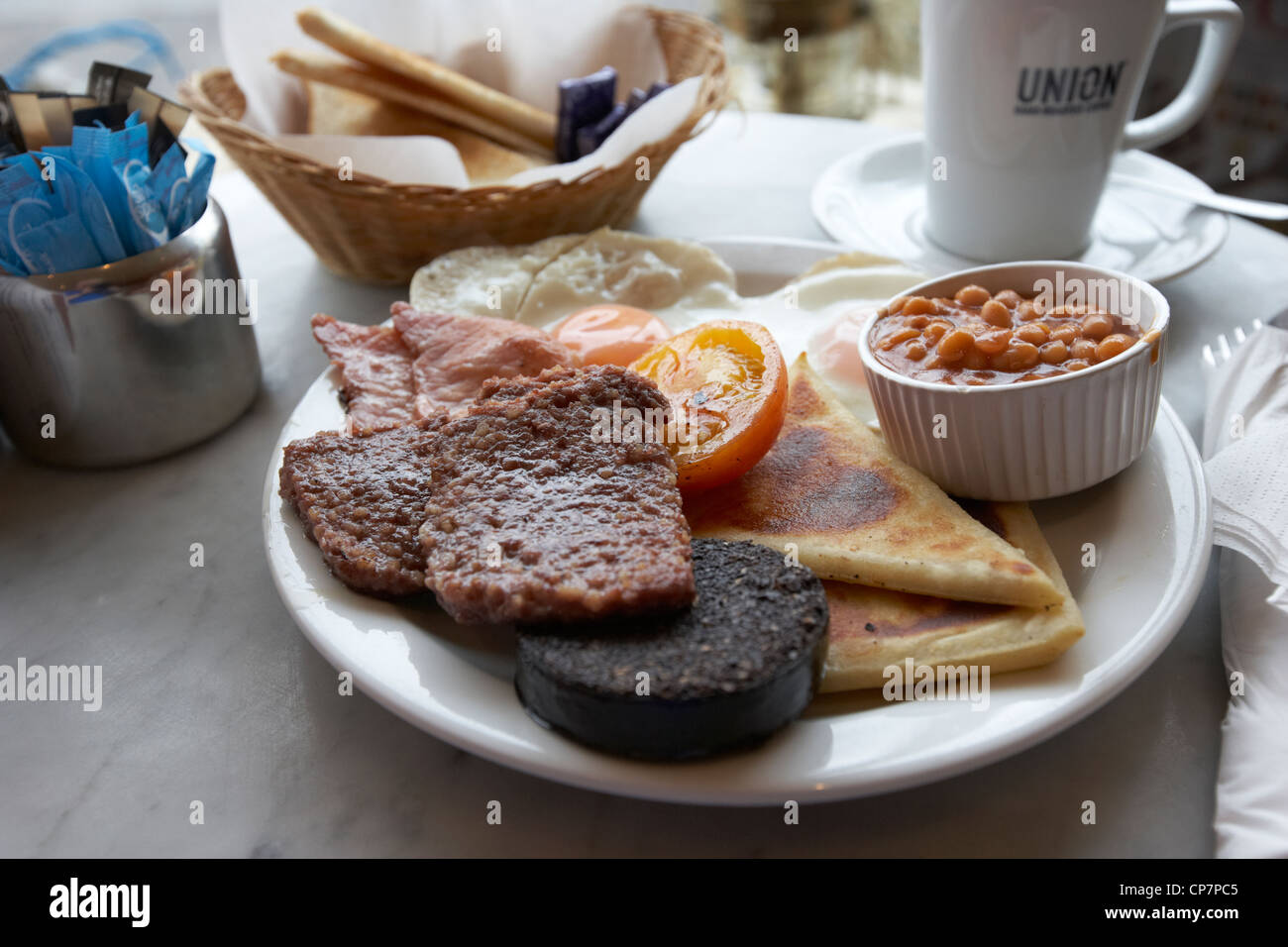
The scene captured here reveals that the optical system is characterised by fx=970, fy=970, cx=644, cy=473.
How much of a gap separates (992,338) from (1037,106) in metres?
0.88

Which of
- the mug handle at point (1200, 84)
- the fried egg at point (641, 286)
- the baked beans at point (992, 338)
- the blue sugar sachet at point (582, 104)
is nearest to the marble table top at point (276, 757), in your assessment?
the baked beans at point (992, 338)

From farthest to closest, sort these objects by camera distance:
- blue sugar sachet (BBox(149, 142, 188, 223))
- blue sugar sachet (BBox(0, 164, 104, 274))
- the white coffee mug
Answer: the white coffee mug < blue sugar sachet (BBox(149, 142, 188, 223)) < blue sugar sachet (BBox(0, 164, 104, 274))

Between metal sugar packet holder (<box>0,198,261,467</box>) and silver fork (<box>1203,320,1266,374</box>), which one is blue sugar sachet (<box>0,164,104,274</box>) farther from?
silver fork (<box>1203,320,1266,374</box>)

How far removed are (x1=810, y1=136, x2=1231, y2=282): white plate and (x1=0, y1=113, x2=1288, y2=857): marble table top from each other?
56cm

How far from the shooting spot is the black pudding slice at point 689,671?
46.8 inches

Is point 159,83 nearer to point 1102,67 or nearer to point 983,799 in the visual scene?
point 1102,67

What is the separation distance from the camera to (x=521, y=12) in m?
3.09

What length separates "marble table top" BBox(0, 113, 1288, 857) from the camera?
1.31 m

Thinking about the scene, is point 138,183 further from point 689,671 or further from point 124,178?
point 689,671

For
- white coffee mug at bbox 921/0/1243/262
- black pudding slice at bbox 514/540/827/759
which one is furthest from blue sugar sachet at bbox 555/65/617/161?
black pudding slice at bbox 514/540/827/759
